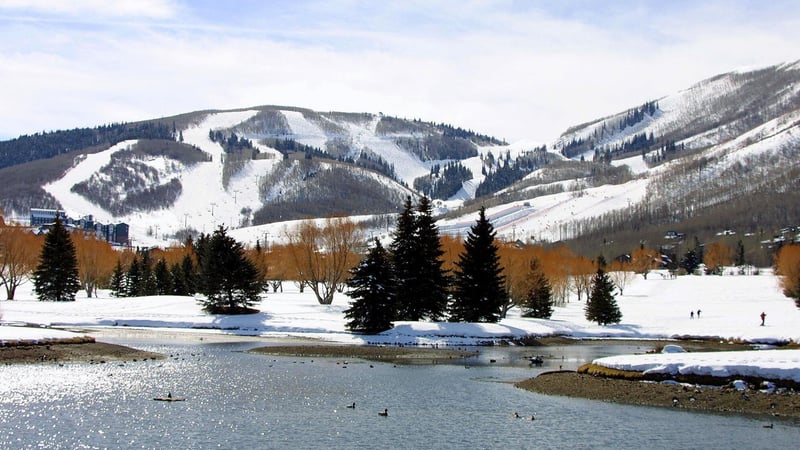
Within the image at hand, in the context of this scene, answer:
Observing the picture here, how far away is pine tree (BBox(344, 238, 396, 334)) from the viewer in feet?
219

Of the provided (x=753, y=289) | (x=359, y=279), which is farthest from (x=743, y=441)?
(x=753, y=289)

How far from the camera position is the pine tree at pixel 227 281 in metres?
76.4

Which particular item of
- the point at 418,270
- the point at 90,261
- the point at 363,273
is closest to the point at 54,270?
the point at 90,261

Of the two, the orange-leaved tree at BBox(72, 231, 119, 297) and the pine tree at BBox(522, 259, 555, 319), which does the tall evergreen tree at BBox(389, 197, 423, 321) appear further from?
the orange-leaved tree at BBox(72, 231, 119, 297)

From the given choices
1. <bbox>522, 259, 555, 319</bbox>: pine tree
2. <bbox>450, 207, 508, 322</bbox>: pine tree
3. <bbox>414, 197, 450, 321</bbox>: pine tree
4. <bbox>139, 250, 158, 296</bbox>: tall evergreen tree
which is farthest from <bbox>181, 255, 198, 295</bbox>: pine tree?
<bbox>522, 259, 555, 319</bbox>: pine tree

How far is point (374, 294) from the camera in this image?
66.9 metres

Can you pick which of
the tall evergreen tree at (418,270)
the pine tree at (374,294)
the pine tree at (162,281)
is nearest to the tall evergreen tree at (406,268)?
→ the tall evergreen tree at (418,270)

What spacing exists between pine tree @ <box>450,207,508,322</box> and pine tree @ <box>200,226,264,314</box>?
824 inches

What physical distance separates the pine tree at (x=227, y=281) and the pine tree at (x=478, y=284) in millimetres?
20941

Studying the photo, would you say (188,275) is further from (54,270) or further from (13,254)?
(13,254)

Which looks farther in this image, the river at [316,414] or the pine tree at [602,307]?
the pine tree at [602,307]

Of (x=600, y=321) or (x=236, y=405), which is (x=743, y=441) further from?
(x=600, y=321)

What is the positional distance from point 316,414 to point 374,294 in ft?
114

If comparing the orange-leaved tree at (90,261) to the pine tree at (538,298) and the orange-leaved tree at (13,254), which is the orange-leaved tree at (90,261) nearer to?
the orange-leaved tree at (13,254)
